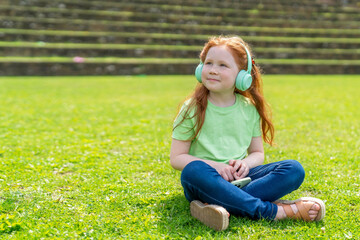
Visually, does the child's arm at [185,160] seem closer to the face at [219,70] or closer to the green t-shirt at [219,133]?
the green t-shirt at [219,133]

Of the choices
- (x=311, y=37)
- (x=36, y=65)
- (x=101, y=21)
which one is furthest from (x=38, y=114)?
(x=311, y=37)

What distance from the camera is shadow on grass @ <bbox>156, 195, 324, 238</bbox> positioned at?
229 cm

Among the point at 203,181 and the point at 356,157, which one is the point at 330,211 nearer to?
the point at 203,181

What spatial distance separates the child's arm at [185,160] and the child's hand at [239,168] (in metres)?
0.02

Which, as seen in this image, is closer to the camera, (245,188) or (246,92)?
(245,188)

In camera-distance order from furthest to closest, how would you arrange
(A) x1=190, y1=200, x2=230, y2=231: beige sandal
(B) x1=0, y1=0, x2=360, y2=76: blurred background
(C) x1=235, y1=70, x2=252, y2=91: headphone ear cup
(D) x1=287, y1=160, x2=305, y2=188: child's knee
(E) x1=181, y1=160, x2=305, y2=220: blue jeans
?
(B) x1=0, y1=0, x2=360, y2=76: blurred background → (C) x1=235, y1=70, x2=252, y2=91: headphone ear cup → (D) x1=287, y1=160, x2=305, y2=188: child's knee → (E) x1=181, y1=160, x2=305, y2=220: blue jeans → (A) x1=190, y1=200, x2=230, y2=231: beige sandal

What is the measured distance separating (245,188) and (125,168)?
4.51 feet

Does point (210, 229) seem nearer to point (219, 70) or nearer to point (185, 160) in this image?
point (185, 160)

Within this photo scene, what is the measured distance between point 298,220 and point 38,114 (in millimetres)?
4747

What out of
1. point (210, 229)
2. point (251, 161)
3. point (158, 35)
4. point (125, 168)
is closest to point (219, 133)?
point (251, 161)

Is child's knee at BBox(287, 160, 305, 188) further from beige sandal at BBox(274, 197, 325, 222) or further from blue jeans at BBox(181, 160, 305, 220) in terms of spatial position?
beige sandal at BBox(274, 197, 325, 222)

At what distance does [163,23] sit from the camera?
15375 millimetres

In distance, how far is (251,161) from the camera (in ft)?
9.18

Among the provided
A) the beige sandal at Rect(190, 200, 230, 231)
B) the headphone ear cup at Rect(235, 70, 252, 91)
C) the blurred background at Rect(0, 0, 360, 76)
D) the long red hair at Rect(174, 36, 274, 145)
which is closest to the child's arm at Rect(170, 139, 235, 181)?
the long red hair at Rect(174, 36, 274, 145)
